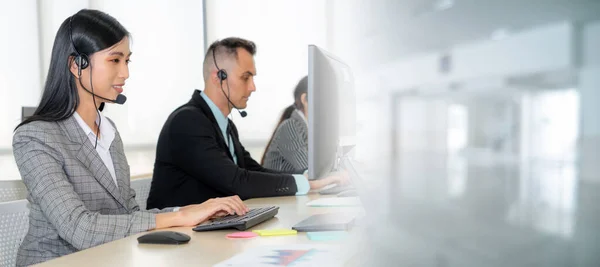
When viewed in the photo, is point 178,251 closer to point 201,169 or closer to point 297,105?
point 201,169

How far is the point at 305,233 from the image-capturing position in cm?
128

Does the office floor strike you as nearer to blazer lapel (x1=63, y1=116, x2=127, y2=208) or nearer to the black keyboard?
the black keyboard

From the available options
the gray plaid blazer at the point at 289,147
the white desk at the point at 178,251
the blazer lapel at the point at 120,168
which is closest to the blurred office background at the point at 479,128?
the white desk at the point at 178,251

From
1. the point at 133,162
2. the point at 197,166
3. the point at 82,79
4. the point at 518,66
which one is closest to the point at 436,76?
the point at 518,66

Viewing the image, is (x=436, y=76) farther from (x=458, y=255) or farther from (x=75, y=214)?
(x=75, y=214)

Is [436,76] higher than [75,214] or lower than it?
higher

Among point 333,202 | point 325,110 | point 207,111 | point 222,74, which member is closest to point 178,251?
point 325,110

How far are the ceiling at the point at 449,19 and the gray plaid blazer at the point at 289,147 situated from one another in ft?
7.65

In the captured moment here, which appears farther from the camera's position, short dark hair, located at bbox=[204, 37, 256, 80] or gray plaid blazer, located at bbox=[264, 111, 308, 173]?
gray plaid blazer, located at bbox=[264, 111, 308, 173]

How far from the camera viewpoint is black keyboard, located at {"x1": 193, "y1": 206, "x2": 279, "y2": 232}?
1.31 m

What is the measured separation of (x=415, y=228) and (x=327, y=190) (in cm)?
187

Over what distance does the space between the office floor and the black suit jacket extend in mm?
1688

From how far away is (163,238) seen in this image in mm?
1144

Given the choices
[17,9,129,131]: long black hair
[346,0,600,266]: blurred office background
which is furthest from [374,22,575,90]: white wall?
[17,9,129,131]: long black hair
